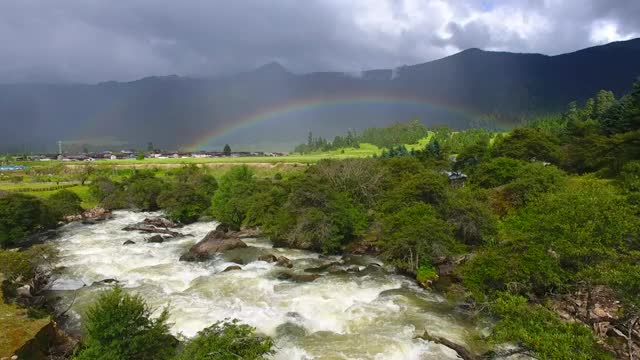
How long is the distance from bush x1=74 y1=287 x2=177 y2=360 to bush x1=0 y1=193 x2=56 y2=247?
44.1 meters

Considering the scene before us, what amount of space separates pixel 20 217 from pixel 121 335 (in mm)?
49310

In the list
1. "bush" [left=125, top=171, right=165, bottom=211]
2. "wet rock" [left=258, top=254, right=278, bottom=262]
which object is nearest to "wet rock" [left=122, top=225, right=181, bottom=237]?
"wet rock" [left=258, top=254, right=278, bottom=262]

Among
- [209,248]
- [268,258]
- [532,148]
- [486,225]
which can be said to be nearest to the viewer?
[486,225]

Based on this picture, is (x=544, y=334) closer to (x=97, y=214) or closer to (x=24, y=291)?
(x=24, y=291)

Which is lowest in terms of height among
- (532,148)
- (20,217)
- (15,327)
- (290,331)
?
(290,331)

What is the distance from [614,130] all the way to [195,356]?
8372 cm

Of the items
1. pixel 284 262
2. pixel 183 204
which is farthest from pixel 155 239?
pixel 284 262

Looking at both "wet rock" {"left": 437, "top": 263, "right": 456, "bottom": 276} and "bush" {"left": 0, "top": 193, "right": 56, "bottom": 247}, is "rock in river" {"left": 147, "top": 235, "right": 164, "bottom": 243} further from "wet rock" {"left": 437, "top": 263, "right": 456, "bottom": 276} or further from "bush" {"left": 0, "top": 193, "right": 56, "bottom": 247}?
"wet rock" {"left": 437, "top": 263, "right": 456, "bottom": 276}

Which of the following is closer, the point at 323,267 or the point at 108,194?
the point at 323,267

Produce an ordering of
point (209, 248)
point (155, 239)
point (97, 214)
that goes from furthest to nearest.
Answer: point (97, 214), point (155, 239), point (209, 248)

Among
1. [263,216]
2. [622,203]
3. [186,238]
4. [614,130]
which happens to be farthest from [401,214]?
[614,130]

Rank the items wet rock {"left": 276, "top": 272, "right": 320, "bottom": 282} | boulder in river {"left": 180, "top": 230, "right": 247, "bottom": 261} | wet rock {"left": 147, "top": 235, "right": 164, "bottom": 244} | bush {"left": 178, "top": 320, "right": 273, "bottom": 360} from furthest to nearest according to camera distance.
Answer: wet rock {"left": 147, "top": 235, "right": 164, "bottom": 244} → boulder in river {"left": 180, "top": 230, "right": 247, "bottom": 261} → wet rock {"left": 276, "top": 272, "right": 320, "bottom": 282} → bush {"left": 178, "top": 320, "right": 273, "bottom": 360}

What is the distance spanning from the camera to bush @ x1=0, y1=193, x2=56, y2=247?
175ft

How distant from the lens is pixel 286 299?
3491cm
